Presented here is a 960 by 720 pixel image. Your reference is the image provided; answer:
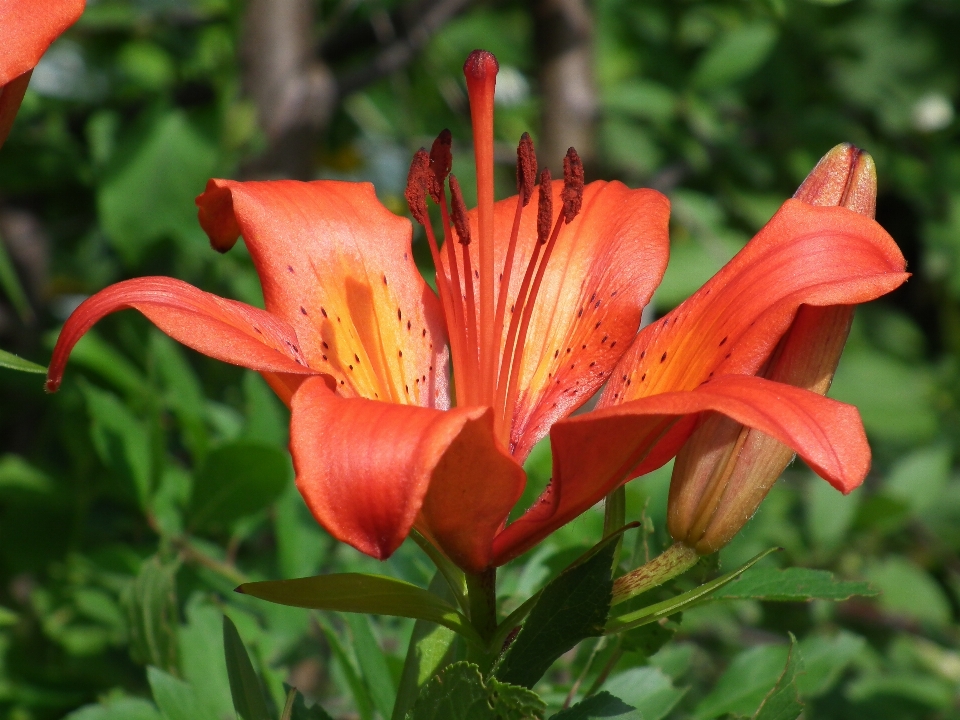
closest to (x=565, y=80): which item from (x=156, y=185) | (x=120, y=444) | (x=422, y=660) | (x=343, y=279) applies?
(x=156, y=185)

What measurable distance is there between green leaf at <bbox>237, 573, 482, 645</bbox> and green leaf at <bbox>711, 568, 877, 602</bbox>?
25 centimetres

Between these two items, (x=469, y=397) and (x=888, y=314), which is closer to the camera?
(x=469, y=397)

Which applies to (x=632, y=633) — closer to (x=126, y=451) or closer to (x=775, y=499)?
(x=126, y=451)

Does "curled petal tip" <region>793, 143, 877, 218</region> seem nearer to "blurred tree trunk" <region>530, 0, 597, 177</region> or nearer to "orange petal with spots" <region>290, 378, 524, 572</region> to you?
"orange petal with spots" <region>290, 378, 524, 572</region>

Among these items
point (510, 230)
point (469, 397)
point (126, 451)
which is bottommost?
point (126, 451)

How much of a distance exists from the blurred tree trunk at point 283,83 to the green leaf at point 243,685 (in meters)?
1.33

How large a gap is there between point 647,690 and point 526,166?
0.45 metres

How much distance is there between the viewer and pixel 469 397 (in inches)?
33.7

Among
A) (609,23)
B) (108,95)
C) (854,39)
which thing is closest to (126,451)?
(108,95)

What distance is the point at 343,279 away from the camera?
0.92m

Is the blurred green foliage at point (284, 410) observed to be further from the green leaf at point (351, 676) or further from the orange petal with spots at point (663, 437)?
the orange petal with spots at point (663, 437)

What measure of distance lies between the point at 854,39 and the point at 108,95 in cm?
218

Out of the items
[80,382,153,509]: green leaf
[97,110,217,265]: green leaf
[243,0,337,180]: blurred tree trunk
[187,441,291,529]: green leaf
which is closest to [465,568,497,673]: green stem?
[187,441,291,529]: green leaf

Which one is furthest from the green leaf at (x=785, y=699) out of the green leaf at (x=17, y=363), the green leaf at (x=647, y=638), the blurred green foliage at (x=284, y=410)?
the green leaf at (x=17, y=363)
